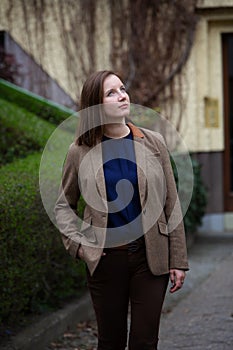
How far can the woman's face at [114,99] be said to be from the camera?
3.65 meters

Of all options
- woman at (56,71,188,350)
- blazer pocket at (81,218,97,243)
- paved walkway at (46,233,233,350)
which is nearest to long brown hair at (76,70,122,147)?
woman at (56,71,188,350)

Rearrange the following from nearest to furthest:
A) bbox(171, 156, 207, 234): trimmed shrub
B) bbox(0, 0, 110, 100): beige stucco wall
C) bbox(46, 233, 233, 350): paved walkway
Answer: bbox(46, 233, 233, 350): paved walkway → bbox(171, 156, 207, 234): trimmed shrub → bbox(0, 0, 110, 100): beige stucco wall

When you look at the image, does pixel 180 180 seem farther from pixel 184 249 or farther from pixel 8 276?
pixel 184 249

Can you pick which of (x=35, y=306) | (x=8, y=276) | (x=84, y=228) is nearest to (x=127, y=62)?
(x=35, y=306)

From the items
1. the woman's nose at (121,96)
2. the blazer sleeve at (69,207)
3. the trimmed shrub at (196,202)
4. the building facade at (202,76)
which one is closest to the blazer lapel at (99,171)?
the blazer sleeve at (69,207)

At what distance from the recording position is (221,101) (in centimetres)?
1086

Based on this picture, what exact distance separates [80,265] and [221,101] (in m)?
5.58

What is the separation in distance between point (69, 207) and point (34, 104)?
18.8 ft

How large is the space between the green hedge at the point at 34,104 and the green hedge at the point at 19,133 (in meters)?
0.48

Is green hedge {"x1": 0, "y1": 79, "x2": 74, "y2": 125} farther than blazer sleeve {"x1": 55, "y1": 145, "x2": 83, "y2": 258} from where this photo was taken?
Yes

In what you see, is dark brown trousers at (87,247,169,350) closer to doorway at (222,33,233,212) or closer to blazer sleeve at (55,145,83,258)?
blazer sleeve at (55,145,83,258)

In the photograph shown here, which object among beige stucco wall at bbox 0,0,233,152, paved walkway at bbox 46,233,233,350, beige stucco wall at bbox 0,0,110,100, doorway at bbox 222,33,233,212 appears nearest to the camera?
paved walkway at bbox 46,233,233,350

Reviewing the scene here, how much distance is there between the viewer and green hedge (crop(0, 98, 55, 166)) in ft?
25.4

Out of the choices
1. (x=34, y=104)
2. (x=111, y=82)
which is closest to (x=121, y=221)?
(x=111, y=82)
